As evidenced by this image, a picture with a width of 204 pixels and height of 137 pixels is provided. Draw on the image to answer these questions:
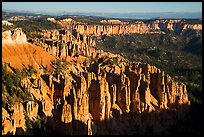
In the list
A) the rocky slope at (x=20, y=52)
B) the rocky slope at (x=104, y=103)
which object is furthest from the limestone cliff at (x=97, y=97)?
the rocky slope at (x=20, y=52)

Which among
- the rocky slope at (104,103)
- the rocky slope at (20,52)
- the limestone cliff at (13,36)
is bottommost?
the rocky slope at (104,103)

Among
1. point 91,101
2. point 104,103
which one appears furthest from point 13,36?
point 104,103

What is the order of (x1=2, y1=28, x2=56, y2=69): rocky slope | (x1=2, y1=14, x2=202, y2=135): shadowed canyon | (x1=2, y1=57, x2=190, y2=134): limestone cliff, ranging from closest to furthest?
1. (x1=2, y1=14, x2=202, y2=135): shadowed canyon
2. (x1=2, y1=57, x2=190, y2=134): limestone cliff
3. (x1=2, y1=28, x2=56, y2=69): rocky slope

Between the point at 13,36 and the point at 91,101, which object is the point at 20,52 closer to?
the point at 13,36

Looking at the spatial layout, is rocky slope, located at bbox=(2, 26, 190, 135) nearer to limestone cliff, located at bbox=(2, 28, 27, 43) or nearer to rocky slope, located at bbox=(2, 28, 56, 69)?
rocky slope, located at bbox=(2, 28, 56, 69)

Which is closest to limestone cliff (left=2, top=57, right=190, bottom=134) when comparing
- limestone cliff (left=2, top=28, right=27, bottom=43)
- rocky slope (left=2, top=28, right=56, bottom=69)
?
rocky slope (left=2, top=28, right=56, bottom=69)

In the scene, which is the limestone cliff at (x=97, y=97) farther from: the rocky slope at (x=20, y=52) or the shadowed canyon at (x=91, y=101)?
the rocky slope at (x=20, y=52)

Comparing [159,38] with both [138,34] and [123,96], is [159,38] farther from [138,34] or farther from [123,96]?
Answer: [123,96]

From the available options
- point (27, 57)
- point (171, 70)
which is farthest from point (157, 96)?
point (171, 70)
